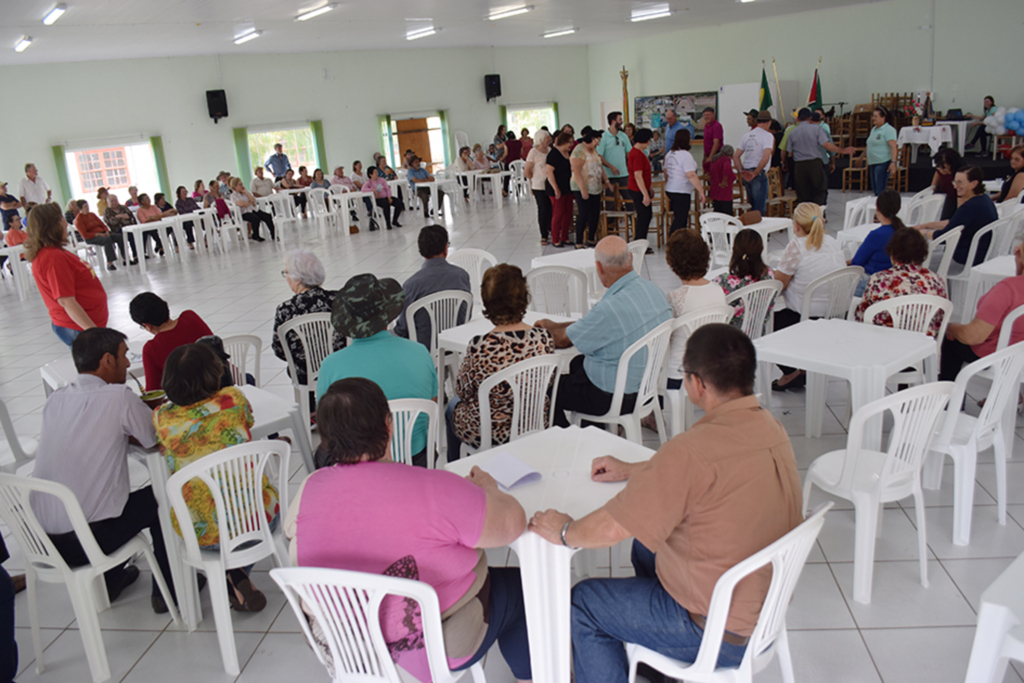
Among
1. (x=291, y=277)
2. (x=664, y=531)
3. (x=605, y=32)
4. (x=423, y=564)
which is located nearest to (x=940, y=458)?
(x=664, y=531)

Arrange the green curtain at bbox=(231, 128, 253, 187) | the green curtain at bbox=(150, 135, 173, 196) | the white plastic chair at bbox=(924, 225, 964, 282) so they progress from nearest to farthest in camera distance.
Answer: the white plastic chair at bbox=(924, 225, 964, 282)
the green curtain at bbox=(150, 135, 173, 196)
the green curtain at bbox=(231, 128, 253, 187)

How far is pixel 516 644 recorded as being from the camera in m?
1.86

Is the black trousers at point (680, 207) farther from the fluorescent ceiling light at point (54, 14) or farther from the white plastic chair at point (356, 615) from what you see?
the white plastic chair at point (356, 615)

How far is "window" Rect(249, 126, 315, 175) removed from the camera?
50.2 ft

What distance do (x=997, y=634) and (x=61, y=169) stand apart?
15045mm

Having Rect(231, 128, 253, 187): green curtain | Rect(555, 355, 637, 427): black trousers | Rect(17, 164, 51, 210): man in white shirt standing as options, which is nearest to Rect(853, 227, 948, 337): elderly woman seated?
Rect(555, 355, 637, 427): black trousers

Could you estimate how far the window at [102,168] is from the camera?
13500 millimetres

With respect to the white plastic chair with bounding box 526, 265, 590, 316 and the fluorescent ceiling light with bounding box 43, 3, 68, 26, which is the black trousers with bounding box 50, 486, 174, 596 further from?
the fluorescent ceiling light with bounding box 43, 3, 68, 26

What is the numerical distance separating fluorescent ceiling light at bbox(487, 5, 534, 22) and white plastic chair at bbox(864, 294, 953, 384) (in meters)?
8.60

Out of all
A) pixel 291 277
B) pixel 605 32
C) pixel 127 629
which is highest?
pixel 605 32

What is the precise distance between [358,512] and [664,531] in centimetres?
62

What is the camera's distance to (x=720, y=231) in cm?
583

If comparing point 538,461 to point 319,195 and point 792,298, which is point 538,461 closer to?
point 792,298

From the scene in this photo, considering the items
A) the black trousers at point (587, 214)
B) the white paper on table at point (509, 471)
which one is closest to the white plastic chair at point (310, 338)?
the white paper on table at point (509, 471)
